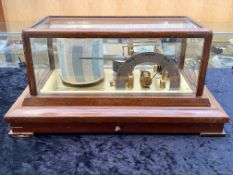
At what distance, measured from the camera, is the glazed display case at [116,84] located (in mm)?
599

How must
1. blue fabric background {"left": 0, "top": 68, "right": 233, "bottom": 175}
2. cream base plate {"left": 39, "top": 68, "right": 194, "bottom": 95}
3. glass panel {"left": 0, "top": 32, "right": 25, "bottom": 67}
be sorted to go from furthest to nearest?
glass panel {"left": 0, "top": 32, "right": 25, "bottom": 67} < cream base plate {"left": 39, "top": 68, "right": 194, "bottom": 95} < blue fabric background {"left": 0, "top": 68, "right": 233, "bottom": 175}

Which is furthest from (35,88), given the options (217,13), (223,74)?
(217,13)

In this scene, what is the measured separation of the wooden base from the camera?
2.04 ft

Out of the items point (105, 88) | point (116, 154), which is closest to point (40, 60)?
point (105, 88)

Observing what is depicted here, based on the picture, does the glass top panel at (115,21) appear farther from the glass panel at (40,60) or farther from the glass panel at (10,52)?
the glass panel at (10,52)

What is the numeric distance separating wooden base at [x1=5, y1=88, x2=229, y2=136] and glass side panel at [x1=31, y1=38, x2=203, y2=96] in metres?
0.05

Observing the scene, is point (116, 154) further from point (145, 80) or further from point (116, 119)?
point (145, 80)

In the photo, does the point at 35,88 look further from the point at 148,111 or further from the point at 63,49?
the point at 148,111

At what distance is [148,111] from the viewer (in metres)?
0.63

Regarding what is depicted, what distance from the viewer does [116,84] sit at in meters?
0.68

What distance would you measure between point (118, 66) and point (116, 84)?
45mm

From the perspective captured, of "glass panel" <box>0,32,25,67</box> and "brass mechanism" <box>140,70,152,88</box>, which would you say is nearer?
"brass mechanism" <box>140,70,152,88</box>

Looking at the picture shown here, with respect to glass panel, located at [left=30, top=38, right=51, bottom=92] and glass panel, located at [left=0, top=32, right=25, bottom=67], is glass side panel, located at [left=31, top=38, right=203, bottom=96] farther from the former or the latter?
glass panel, located at [left=0, top=32, right=25, bottom=67]

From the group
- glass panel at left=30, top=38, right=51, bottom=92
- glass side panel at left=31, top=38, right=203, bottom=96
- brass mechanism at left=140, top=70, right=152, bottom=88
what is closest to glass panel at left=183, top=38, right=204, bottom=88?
glass side panel at left=31, top=38, right=203, bottom=96
